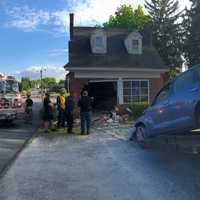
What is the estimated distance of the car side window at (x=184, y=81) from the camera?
8.06 m

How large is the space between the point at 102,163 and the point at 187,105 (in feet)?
7.94

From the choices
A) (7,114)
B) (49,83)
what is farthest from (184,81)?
(49,83)

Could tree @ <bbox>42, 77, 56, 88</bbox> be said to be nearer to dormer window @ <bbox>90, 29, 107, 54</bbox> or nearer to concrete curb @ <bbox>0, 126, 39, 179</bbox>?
dormer window @ <bbox>90, 29, 107, 54</bbox>

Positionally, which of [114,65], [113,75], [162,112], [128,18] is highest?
[128,18]

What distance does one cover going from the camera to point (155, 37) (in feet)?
147

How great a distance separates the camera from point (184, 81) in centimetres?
830

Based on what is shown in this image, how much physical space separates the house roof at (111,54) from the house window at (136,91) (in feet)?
4.03

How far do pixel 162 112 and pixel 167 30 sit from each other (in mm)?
38612

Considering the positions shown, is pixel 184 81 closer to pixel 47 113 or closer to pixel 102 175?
pixel 102 175

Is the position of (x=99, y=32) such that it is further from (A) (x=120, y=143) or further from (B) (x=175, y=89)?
(B) (x=175, y=89)

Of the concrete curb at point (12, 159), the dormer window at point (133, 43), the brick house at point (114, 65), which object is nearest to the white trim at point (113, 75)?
the brick house at point (114, 65)

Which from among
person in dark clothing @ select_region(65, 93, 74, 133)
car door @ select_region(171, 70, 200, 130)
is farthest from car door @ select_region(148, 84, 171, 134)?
person in dark clothing @ select_region(65, 93, 74, 133)

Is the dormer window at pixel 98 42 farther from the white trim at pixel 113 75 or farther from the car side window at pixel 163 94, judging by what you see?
the car side window at pixel 163 94

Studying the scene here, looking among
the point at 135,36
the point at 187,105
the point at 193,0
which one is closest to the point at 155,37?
the point at 193,0
